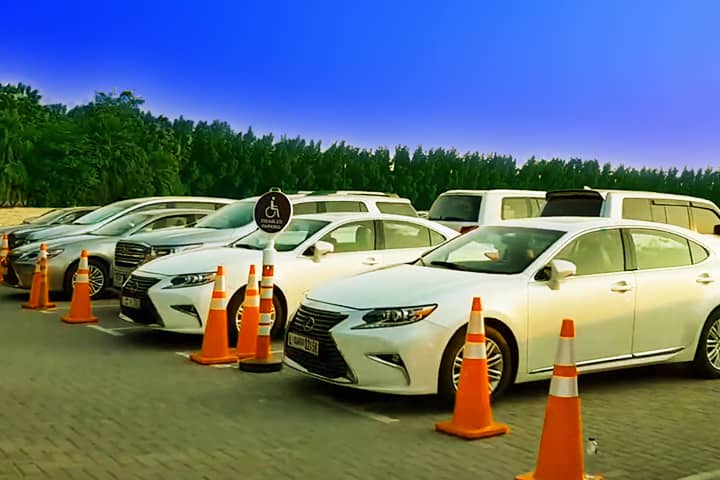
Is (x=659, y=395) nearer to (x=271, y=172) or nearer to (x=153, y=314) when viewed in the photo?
(x=153, y=314)

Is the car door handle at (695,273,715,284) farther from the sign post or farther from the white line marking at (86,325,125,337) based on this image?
the white line marking at (86,325,125,337)

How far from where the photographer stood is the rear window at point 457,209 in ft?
51.3

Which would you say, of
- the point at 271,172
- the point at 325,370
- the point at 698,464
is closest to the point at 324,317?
the point at 325,370

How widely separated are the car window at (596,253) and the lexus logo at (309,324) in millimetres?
2244

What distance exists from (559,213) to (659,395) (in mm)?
5605

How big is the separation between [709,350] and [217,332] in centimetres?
492

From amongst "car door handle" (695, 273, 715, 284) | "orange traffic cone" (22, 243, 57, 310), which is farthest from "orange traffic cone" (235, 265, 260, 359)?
"orange traffic cone" (22, 243, 57, 310)

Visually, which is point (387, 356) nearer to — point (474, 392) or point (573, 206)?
point (474, 392)

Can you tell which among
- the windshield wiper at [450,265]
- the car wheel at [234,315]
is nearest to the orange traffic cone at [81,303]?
the car wheel at [234,315]

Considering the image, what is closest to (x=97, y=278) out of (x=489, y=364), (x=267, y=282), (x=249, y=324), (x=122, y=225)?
(x=122, y=225)

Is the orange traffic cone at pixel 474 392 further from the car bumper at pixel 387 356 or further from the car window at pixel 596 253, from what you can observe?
the car window at pixel 596 253

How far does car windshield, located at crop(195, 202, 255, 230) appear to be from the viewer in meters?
13.9

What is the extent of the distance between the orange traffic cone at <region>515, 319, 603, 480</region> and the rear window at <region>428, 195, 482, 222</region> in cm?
1032

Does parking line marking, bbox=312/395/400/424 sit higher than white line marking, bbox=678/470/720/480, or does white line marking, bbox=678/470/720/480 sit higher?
white line marking, bbox=678/470/720/480
